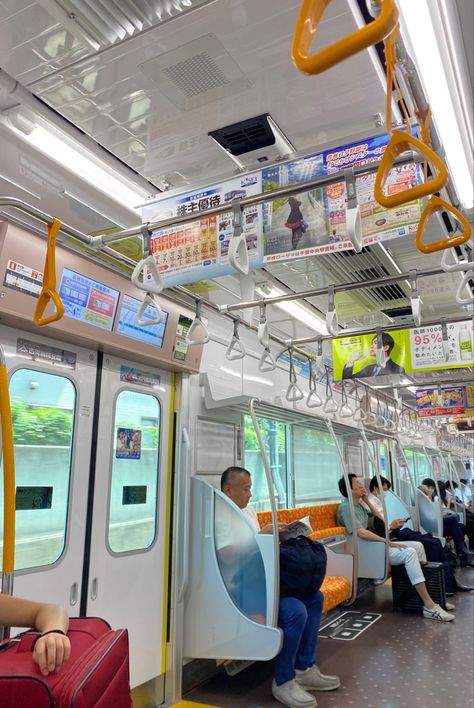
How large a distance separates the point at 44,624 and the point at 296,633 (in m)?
2.99

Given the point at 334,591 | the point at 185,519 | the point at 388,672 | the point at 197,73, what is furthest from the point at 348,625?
the point at 197,73

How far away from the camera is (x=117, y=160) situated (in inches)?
140

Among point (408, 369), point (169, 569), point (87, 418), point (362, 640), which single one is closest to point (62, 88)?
point (87, 418)

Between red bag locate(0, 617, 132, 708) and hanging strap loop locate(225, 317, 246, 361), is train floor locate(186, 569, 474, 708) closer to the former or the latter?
hanging strap loop locate(225, 317, 246, 361)

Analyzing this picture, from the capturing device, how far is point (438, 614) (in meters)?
6.31

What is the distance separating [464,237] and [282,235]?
4.34ft

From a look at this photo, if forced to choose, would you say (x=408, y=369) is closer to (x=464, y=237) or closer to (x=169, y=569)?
(x=169, y=569)

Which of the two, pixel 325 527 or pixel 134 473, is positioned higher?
pixel 134 473

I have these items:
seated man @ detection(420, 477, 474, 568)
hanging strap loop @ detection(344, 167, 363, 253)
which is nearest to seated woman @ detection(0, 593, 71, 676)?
hanging strap loop @ detection(344, 167, 363, 253)

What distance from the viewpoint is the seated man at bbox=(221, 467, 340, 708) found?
158 inches

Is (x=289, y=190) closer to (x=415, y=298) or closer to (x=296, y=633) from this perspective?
(x=415, y=298)

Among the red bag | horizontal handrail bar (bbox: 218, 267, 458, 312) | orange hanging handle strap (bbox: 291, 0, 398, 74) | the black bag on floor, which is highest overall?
horizontal handrail bar (bbox: 218, 267, 458, 312)

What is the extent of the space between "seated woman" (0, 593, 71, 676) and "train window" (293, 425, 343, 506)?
6240mm

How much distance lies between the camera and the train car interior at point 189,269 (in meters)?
2.56
